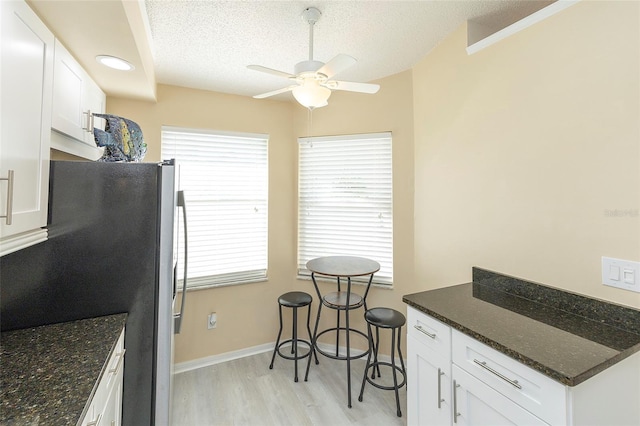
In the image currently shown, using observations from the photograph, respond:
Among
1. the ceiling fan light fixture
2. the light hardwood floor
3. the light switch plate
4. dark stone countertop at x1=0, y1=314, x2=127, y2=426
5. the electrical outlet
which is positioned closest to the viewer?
dark stone countertop at x1=0, y1=314, x2=127, y2=426

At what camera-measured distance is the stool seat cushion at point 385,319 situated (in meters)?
2.10

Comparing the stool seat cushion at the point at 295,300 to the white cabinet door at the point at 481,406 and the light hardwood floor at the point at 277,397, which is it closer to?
the light hardwood floor at the point at 277,397

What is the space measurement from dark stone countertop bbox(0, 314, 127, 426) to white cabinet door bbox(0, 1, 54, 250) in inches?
16.7

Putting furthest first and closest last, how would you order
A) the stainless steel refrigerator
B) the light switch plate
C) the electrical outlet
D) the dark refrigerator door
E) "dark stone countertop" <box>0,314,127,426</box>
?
the electrical outlet → the dark refrigerator door → the stainless steel refrigerator → the light switch plate → "dark stone countertop" <box>0,314,127,426</box>

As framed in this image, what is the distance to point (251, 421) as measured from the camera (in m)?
2.05

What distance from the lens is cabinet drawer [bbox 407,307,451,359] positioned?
1.36m

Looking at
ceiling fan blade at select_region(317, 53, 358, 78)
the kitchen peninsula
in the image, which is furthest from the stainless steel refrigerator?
the kitchen peninsula

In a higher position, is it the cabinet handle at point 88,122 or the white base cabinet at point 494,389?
the cabinet handle at point 88,122

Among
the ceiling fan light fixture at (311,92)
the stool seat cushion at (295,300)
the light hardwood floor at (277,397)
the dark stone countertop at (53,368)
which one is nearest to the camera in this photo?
the dark stone countertop at (53,368)

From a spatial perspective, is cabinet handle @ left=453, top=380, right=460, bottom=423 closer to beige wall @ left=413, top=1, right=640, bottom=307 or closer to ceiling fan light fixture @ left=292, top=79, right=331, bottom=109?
beige wall @ left=413, top=1, right=640, bottom=307

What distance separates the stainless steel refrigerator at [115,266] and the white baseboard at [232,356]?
4.19 ft

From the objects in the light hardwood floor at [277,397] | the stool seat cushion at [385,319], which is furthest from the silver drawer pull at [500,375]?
the light hardwood floor at [277,397]

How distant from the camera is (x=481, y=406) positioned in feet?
3.91

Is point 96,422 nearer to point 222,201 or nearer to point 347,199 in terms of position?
point 222,201
